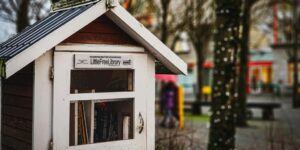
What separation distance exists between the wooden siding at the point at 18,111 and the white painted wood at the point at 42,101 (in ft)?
0.42

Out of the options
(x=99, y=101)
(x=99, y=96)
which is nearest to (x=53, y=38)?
(x=99, y=96)

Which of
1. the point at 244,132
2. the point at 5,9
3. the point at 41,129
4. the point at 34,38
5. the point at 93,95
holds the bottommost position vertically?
the point at 244,132

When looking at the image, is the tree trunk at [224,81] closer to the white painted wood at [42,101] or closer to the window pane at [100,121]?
the window pane at [100,121]

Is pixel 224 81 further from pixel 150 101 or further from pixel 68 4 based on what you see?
pixel 68 4

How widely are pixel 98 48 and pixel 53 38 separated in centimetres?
59

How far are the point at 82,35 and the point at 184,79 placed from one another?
148 ft

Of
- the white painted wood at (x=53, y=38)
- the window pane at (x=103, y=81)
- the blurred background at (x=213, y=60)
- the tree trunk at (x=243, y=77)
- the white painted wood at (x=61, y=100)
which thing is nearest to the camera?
the white painted wood at (x=53, y=38)

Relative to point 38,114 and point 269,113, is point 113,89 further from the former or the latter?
point 269,113

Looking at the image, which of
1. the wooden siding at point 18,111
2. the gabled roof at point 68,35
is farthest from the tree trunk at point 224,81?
the wooden siding at point 18,111

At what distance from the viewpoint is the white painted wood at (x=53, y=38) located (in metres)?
4.02

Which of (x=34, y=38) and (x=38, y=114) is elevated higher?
(x=34, y=38)

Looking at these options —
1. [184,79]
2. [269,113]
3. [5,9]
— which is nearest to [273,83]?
[184,79]

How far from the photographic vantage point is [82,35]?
15.4 ft

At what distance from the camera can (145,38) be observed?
4.87m
